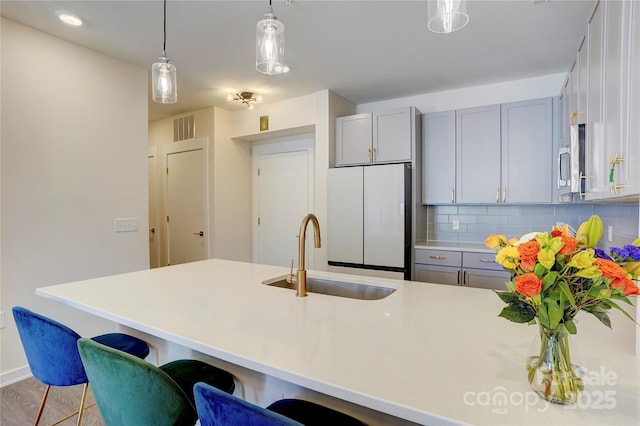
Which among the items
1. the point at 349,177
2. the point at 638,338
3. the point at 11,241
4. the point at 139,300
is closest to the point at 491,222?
the point at 349,177

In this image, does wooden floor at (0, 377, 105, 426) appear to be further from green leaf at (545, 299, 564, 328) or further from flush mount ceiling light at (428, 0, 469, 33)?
flush mount ceiling light at (428, 0, 469, 33)

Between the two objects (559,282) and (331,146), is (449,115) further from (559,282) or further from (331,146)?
(559,282)

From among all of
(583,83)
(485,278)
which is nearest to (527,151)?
(583,83)

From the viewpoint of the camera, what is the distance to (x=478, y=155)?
130 inches

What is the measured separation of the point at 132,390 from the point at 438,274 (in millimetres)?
2890

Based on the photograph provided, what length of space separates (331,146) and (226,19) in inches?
69.9

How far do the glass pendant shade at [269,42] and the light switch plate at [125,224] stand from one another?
223cm

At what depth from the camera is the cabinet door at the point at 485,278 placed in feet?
9.67

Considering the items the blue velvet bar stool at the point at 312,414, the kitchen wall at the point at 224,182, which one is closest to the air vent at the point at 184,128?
the kitchen wall at the point at 224,182

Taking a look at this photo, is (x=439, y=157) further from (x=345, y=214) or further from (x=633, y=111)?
(x=633, y=111)

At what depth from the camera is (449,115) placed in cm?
345

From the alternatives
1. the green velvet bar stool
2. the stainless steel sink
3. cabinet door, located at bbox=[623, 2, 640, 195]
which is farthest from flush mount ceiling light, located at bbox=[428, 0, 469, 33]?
the green velvet bar stool

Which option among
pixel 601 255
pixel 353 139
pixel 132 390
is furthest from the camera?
pixel 353 139

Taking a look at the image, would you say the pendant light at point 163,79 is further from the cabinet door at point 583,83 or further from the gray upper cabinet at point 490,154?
the gray upper cabinet at point 490,154
